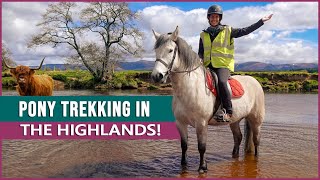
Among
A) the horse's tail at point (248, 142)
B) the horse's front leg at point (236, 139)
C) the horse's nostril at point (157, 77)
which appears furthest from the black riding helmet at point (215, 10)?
the horse's tail at point (248, 142)

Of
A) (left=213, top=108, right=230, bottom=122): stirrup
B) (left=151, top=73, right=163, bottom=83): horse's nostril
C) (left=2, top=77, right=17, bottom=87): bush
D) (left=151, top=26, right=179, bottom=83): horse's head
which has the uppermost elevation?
(left=151, top=26, right=179, bottom=83): horse's head

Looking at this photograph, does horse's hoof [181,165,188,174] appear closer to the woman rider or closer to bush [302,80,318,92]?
the woman rider

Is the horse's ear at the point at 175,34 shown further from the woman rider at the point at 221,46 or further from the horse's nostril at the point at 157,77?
the woman rider at the point at 221,46

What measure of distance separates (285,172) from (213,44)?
280 cm

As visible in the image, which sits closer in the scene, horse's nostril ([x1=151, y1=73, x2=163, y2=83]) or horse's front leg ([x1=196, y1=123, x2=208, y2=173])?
horse's nostril ([x1=151, y1=73, x2=163, y2=83])

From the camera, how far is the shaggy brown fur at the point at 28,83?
12375 millimetres

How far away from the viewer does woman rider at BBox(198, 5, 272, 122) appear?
21.0 feet

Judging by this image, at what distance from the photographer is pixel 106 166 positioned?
673cm

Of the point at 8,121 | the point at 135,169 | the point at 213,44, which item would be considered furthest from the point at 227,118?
the point at 8,121

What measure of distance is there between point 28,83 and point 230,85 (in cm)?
884

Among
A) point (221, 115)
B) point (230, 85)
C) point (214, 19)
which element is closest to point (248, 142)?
point (230, 85)

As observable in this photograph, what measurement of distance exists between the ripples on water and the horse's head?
204 cm

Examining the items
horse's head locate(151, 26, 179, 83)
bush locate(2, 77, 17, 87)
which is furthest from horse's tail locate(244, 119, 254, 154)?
bush locate(2, 77, 17, 87)

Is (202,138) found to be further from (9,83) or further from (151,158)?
(9,83)
